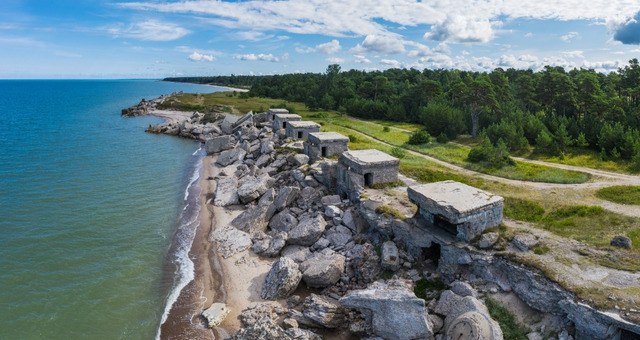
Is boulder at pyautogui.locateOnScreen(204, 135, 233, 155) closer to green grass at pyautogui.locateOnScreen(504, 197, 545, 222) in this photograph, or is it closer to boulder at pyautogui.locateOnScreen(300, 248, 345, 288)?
boulder at pyautogui.locateOnScreen(300, 248, 345, 288)

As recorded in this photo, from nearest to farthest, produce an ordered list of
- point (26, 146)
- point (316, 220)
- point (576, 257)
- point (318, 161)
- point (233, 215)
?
point (576, 257) → point (316, 220) → point (233, 215) → point (318, 161) → point (26, 146)

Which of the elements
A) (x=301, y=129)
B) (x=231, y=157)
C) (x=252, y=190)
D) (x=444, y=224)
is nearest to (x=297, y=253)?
(x=444, y=224)

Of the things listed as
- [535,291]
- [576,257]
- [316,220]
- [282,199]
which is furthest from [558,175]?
[282,199]

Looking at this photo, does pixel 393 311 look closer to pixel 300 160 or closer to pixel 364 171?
pixel 364 171

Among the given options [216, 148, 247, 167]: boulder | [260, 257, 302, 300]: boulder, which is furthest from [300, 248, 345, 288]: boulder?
[216, 148, 247, 167]: boulder

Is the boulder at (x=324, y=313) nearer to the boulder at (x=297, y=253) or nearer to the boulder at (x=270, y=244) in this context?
the boulder at (x=297, y=253)

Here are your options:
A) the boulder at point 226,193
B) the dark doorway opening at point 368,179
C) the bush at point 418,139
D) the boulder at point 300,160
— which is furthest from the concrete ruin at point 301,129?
the dark doorway opening at point 368,179

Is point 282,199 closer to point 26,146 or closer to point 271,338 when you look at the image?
point 271,338
